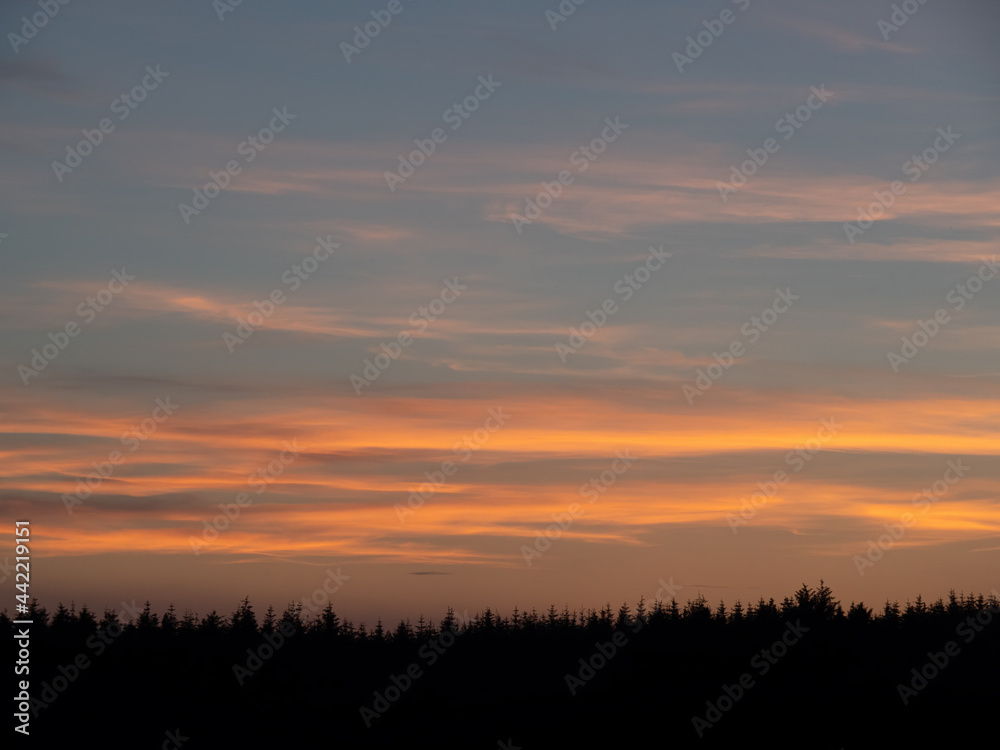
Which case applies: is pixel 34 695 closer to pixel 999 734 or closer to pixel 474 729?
pixel 474 729

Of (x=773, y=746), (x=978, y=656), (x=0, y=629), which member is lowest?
(x=773, y=746)

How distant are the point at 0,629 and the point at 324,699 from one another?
57.4 meters

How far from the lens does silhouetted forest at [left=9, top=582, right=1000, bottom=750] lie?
155 m

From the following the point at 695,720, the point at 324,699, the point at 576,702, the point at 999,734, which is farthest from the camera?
the point at 324,699

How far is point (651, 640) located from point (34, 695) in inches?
3936

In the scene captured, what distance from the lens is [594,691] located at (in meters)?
170

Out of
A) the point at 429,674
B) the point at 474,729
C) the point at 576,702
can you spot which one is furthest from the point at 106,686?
the point at 576,702

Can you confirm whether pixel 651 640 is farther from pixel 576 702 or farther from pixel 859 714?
pixel 859 714

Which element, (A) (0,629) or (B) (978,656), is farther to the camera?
(A) (0,629)

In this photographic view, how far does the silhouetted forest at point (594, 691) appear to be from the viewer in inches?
6093

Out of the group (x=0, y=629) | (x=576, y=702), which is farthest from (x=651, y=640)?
(x=0, y=629)

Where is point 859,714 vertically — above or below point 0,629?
below

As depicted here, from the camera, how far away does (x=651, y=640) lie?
620 feet

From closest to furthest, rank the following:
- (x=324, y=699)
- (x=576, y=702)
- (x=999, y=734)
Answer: (x=999, y=734) < (x=576, y=702) < (x=324, y=699)
